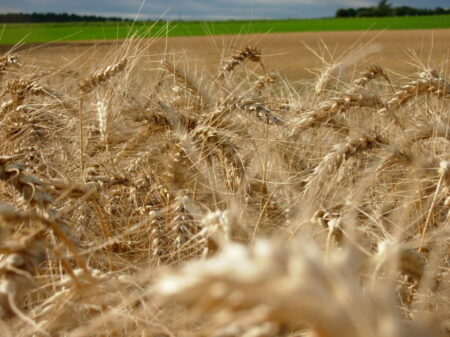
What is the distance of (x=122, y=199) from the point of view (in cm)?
173

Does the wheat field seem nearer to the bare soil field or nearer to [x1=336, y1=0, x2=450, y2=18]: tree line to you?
the bare soil field

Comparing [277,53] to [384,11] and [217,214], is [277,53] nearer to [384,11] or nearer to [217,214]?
[217,214]

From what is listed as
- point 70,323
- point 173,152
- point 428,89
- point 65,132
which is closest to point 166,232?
point 173,152

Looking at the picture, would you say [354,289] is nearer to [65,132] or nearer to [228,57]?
[65,132]

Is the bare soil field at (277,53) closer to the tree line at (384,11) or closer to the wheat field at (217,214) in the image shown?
the wheat field at (217,214)

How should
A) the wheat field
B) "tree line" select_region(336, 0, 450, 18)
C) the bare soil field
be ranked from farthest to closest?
"tree line" select_region(336, 0, 450, 18)
the bare soil field
the wheat field

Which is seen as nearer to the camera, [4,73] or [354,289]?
[354,289]

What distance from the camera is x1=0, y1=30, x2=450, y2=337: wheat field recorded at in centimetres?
39

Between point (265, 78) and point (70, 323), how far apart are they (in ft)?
6.06

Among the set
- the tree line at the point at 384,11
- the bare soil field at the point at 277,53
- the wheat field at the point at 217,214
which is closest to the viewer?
the wheat field at the point at 217,214

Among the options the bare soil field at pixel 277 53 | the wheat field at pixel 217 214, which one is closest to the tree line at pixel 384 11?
the bare soil field at pixel 277 53

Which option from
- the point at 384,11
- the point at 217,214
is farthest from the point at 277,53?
the point at 384,11

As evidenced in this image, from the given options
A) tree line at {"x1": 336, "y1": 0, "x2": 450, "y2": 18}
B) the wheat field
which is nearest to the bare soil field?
the wheat field

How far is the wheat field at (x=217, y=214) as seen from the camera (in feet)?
1.28
